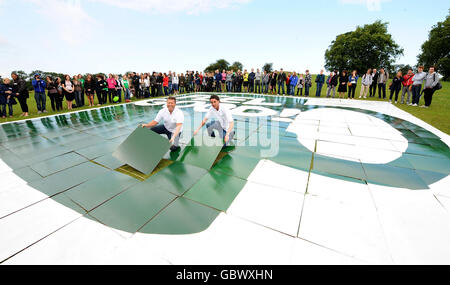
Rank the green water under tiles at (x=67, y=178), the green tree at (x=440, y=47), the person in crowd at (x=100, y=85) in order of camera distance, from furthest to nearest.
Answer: the green tree at (x=440, y=47)
the person in crowd at (x=100, y=85)
the green water under tiles at (x=67, y=178)

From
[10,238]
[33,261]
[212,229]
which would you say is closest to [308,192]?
[212,229]

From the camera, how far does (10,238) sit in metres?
2.08

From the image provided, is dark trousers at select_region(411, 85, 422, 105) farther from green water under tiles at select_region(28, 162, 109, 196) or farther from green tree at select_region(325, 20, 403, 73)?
green tree at select_region(325, 20, 403, 73)

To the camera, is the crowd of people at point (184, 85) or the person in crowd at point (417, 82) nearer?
the crowd of people at point (184, 85)

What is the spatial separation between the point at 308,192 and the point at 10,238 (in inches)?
150

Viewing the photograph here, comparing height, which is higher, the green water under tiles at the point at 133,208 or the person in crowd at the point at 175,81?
the person in crowd at the point at 175,81

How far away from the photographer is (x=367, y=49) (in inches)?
1433

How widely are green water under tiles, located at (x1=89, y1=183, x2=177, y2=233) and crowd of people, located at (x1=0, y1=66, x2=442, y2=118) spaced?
997cm

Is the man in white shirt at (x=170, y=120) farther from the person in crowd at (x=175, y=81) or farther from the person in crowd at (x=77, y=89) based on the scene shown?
the person in crowd at (x=175, y=81)

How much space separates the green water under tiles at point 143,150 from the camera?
3527 millimetres

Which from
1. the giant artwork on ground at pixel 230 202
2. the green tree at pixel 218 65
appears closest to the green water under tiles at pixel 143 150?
the giant artwork on ground at pixel 230 202

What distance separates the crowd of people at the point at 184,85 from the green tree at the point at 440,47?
4275cm

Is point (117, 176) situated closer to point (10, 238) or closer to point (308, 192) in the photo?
point (10, 238)

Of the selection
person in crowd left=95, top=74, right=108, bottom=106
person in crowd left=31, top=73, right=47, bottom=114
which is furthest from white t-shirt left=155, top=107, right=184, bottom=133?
person in crowd left=95, top=74, right=108, bottom=106
